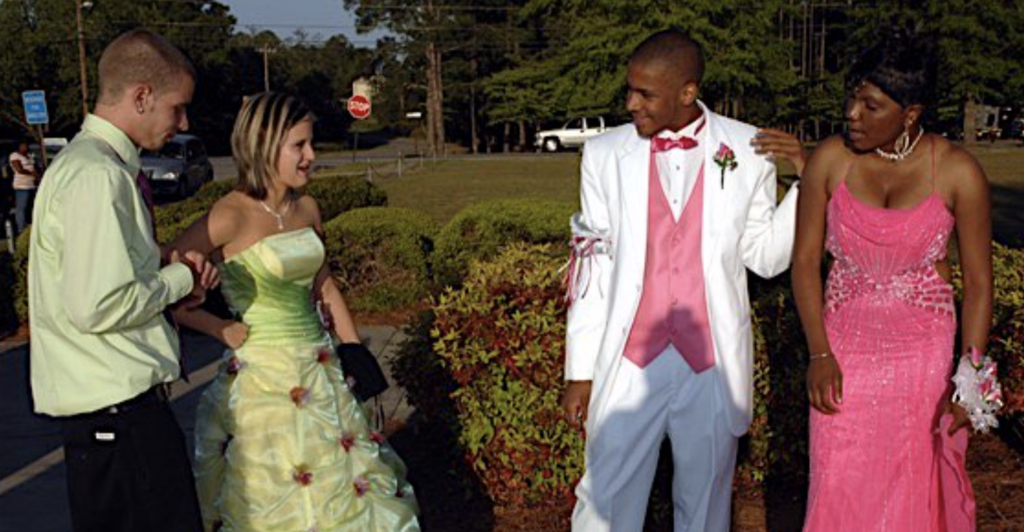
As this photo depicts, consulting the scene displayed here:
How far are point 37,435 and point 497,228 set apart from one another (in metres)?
5.47

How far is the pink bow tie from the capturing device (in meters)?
3.63

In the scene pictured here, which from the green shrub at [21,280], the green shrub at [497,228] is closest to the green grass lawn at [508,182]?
the green shrub at [497,228]

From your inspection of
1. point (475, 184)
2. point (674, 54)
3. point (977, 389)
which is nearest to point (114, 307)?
point (674, 54)

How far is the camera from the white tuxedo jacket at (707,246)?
3.60m

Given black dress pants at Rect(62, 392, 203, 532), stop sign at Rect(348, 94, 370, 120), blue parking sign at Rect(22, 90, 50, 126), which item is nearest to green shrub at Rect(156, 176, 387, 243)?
black dress pants at Rect(62, 392, 203, 532)

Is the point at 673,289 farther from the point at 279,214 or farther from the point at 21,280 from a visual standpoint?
the point at 21,280

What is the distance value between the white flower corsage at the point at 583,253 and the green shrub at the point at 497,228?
22.0 ft

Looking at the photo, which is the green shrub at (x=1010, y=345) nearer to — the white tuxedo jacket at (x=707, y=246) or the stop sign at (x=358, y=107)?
the white tuxedo jacket at (x=707, y=246)

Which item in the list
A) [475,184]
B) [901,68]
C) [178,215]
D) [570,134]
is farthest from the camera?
[570,134]

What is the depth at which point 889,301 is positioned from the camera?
342 cm

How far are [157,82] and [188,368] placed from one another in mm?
6028

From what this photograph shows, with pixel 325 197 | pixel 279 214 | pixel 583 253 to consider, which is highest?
pixel 279 214

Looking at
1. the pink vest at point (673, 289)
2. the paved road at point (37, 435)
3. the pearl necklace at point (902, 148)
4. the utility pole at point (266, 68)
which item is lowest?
the paved road at point (37, 435)

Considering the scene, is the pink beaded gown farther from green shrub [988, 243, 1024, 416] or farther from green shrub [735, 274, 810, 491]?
green shrub [988, 243, 1024, 416]
